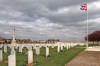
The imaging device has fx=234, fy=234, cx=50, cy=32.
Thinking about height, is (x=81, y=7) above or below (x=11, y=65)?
above

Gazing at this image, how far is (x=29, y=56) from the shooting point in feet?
50.2

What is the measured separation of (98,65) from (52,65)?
2853 millimetres

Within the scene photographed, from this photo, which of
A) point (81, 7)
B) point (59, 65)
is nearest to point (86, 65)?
point (59, 65)

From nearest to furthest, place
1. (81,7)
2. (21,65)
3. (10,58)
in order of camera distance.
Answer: (10,58)
(21,65)
(81,7)

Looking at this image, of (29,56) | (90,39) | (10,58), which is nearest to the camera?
(10,58)

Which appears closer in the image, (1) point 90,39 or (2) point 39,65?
(2) point 39,65

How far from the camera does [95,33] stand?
322ft

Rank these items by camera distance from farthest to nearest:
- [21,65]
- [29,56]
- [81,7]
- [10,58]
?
[81,7]
[29,56]
[21,65]
[10,58]

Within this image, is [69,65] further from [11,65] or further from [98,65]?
[11,65]

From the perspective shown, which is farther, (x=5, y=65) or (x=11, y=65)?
(x=5, y=65)

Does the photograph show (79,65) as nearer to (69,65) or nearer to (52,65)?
(69,65)

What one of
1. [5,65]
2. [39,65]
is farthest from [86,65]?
[5,65]

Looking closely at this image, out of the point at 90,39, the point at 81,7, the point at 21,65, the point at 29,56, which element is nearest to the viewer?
the point at 21,65

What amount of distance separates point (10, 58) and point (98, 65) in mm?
6288
